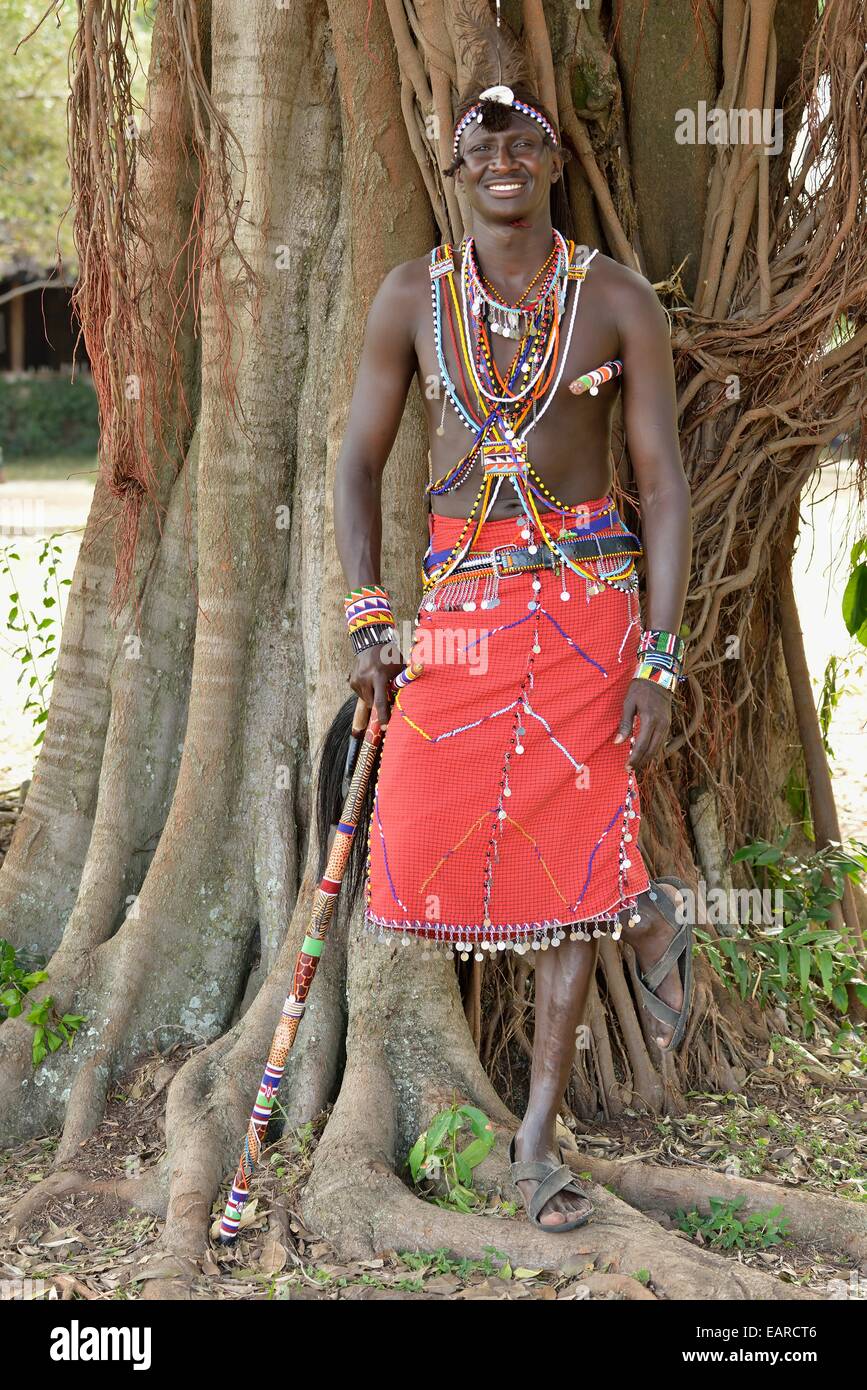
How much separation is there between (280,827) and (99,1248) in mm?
1151

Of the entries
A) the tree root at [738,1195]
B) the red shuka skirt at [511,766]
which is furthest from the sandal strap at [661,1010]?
the tree root at [738,1195]

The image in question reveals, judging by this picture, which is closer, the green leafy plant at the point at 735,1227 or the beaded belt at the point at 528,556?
the beaded belt at the point at 528,556

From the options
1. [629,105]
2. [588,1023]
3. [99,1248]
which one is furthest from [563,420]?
[99,1248]

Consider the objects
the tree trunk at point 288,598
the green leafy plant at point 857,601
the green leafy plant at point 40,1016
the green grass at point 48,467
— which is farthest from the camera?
the green grass at point 48,467

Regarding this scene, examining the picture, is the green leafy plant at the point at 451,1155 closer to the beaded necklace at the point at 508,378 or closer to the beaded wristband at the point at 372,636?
the beaded wristband at the point at 372,636

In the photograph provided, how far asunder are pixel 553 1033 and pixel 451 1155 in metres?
0.38

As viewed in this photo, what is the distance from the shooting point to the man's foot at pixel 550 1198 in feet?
A: 9.52

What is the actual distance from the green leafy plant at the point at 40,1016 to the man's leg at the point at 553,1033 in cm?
131

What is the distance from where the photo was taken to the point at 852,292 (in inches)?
136

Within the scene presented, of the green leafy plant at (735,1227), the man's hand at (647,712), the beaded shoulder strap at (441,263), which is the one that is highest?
the beaded shoulder strap at (441,263)

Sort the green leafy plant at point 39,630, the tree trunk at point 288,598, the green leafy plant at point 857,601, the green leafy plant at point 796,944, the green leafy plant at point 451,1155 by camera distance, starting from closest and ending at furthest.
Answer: the green leafy plant at point 451,1155 → the tree trunk at point 288,598 → the green leafy plant at point 796,944 → the green leafy plant at point 857,601 → the green leafy plant at point 39,630

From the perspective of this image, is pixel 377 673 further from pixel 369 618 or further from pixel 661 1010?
pixel 661 1010

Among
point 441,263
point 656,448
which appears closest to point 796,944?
point 656,448

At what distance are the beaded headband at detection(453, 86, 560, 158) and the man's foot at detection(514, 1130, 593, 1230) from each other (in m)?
2.06
